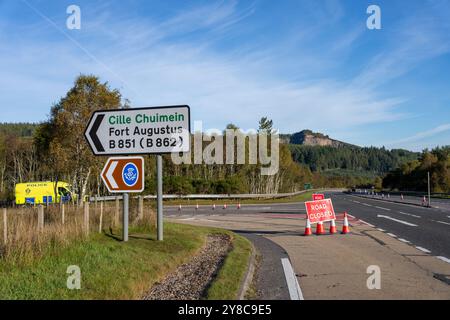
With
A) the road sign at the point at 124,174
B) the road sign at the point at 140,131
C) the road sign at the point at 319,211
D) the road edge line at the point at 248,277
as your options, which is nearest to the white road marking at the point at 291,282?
the road edge line at the point at 248,277

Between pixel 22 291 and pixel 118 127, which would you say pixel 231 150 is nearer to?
pixel 118 127

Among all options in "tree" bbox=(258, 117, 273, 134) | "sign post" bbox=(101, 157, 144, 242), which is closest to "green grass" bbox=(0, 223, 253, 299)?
"sign post" bbox=(101, 157, 144, 242)

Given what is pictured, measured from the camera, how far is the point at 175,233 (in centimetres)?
1286

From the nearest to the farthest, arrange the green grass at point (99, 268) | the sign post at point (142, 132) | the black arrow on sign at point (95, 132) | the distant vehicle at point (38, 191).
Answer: the green grass at point (99, 268), the sign post at point (142, 132), the black arrow on sign at point (95, 132), the distant vehicle at point (38, 191)

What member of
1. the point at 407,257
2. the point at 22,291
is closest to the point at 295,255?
the point at 407,257

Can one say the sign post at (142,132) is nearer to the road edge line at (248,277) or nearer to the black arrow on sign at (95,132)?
the black arrow on sign at (95,132)

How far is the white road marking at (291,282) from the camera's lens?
6.48 metres

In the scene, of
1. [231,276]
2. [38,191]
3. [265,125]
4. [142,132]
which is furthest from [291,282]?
[265,125]

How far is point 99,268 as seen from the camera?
740cm

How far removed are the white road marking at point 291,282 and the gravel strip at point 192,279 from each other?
1.35m

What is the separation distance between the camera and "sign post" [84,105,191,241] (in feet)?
36.6

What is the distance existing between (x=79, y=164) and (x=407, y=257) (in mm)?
23581

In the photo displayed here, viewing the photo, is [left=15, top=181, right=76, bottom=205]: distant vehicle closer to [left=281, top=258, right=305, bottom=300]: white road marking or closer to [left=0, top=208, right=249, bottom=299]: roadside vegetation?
[left=0, top=208, right=249, bottom=299]: roadside vegetation
